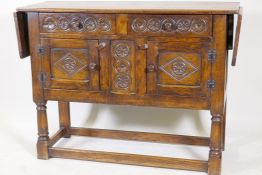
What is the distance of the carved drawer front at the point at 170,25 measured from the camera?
130 inches

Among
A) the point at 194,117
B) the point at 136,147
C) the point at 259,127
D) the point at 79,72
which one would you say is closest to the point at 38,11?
the point at 79,72

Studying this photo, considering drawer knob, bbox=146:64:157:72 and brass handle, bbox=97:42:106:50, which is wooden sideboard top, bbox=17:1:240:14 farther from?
drawer knob, bbox=146:64:157:72

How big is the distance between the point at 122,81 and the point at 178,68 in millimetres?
389

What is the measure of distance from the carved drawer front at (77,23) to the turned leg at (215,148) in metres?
0.89

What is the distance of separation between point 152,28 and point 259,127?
1.50 meters

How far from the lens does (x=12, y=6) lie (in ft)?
14.9

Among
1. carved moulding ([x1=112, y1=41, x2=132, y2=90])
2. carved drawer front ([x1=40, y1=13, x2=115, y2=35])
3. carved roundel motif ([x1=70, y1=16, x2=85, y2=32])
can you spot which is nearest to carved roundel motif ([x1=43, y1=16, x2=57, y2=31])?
carved drawer front ([x1=40, y1=13, x2=115, y2=35])

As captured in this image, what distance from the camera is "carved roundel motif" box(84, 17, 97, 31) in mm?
3475

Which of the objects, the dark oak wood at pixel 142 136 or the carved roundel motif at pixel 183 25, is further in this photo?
the dark oak wood at pixel 142 136

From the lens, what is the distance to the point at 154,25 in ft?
11.1

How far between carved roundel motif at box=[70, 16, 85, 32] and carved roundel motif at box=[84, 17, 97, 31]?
0.03m

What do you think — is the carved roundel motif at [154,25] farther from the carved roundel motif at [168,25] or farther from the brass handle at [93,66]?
the brass handle at [93,66]

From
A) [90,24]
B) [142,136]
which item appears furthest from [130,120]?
[90,24]

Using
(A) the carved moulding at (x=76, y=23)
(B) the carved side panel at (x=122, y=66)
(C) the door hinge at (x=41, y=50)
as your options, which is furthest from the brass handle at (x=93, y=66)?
(C) the door hinge at (x=41, y=50)
